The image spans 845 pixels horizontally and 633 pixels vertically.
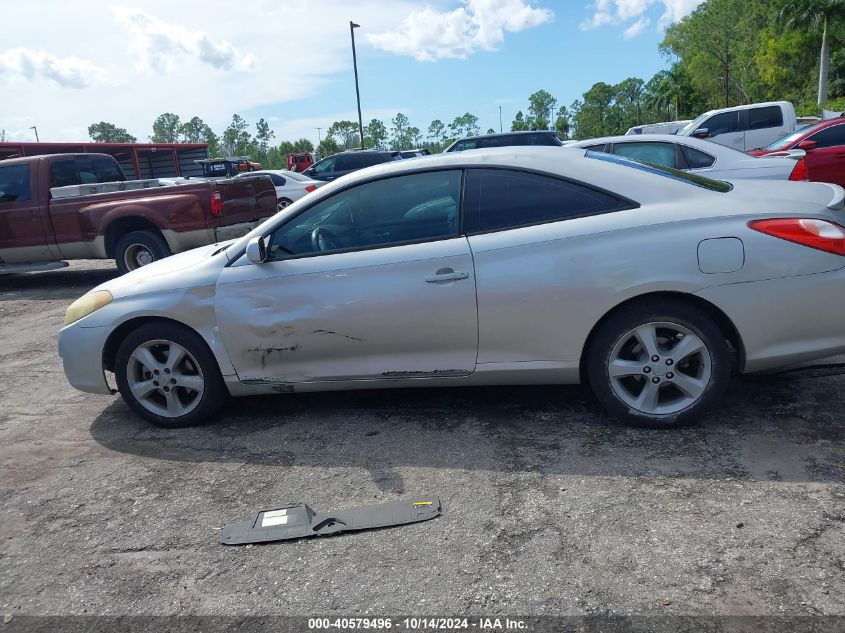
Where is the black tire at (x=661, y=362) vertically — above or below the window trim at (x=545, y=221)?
below

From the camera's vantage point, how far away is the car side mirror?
382cm

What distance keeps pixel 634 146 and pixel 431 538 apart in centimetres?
703

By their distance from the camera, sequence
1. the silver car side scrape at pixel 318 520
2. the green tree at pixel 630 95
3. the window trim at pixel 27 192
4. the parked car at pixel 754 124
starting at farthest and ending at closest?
the green tree at pixel 630 95, the parked car at pixel 754 124, the window trim at pixel 27 192, the silver car side scrape at pixel 318 520

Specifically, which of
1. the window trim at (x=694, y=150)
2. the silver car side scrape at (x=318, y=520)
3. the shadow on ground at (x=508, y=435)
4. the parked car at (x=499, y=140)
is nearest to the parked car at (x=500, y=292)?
the shadow on ground at (x=508, y=435)

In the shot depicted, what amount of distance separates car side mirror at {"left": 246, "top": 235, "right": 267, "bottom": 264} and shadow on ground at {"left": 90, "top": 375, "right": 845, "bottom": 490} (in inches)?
41.6

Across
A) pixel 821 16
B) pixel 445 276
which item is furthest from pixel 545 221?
pixel 821 16

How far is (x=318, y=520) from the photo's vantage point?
3021 mm

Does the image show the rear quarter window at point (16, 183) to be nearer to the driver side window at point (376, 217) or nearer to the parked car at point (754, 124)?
the driver side window at point (376, 217)

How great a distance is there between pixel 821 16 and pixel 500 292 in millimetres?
45759

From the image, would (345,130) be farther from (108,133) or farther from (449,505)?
(449,505)

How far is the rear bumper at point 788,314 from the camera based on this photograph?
3.31 metres

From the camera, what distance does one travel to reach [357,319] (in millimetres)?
3732

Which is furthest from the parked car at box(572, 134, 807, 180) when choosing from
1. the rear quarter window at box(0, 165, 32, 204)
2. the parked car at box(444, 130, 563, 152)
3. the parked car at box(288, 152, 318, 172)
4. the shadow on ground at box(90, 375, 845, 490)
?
the parked car at box(288, 152, 318, 172)

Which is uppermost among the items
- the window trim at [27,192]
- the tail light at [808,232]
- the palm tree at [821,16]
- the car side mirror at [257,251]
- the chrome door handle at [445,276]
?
the palm tree at [821,16]
